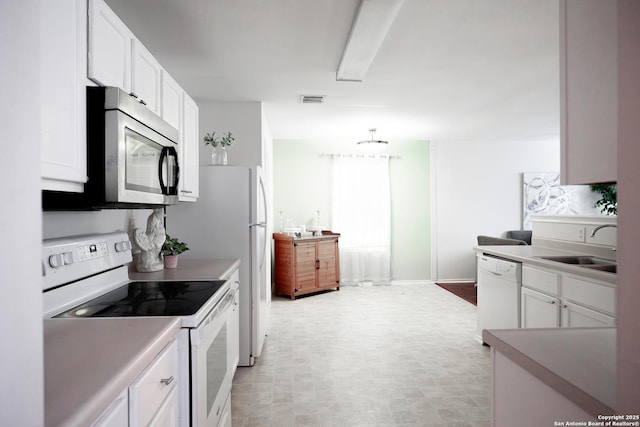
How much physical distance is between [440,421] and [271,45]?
2.68m

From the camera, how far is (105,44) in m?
1.43

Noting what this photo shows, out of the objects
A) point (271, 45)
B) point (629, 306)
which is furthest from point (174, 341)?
point (271, 45)

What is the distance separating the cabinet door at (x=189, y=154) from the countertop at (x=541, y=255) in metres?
2.58

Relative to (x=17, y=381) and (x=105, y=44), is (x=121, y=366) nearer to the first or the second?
(x=17, y=381)

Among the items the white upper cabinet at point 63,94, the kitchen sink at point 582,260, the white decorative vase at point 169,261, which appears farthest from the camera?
the kitchen sink at point 582,260

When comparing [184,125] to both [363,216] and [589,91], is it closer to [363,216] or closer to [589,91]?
[589,91]

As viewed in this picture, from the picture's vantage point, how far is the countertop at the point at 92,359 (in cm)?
74

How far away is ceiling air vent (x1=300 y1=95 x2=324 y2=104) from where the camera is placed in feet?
12.5

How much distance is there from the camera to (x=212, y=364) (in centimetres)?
165

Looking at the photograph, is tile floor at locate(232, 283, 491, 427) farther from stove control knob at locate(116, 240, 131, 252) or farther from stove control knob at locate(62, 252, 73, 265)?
stove control knob at locate(62, 252, 73, 265)

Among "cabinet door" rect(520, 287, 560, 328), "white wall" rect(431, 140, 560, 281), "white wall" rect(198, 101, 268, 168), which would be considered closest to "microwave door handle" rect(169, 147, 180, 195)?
"white wall" rect(198, 101, 268, 168)

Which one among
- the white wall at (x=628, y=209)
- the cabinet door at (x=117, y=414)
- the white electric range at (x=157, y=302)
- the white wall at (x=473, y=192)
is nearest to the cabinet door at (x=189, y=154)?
the white electric range at (x=157, y=302)

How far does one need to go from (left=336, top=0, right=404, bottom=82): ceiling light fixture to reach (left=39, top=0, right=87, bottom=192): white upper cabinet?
4.59 feet

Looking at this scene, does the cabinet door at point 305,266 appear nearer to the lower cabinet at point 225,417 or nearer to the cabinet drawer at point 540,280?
the cabinet drawer at point 540,280
